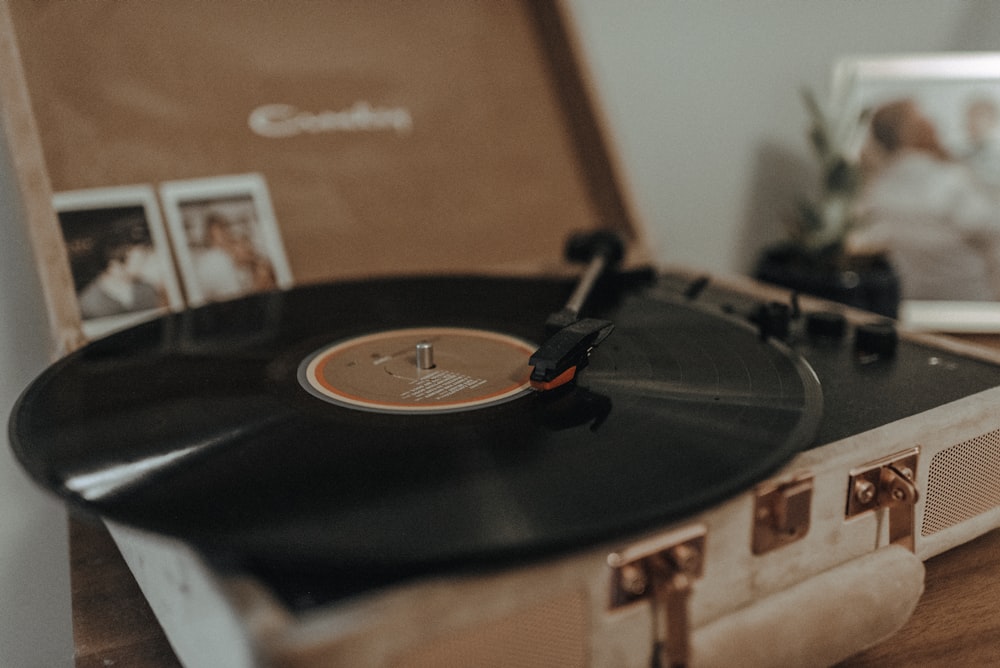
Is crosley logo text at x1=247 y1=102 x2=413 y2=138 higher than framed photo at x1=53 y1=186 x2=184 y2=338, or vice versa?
crosley logo text at x1=247 y1=102 x2=413 y2=138

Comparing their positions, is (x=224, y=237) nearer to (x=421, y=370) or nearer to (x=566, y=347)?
(x=421, y=370)

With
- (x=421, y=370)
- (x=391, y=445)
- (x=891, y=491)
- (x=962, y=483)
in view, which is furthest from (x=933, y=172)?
(x=391, y=445)

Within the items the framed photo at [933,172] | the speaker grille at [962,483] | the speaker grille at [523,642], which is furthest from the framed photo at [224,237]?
the framed photo at [933,172]

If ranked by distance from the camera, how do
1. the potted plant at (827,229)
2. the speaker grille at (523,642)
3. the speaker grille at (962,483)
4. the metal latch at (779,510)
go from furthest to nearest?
the potted plant at (827,229) < the speaker grille at (962,483) < the metal latch at (779,510) < the speaker grille at (523,642)

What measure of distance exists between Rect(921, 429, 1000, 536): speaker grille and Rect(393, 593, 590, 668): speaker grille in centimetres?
36

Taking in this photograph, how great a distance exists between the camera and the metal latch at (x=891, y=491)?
56 centimetres

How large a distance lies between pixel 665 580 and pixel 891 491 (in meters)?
0.23

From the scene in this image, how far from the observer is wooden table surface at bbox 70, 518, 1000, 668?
22.1 inches

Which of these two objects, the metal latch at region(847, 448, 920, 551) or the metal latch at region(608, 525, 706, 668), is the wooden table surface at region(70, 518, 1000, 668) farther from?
the metal latch at region(608, 525, 706, 668)

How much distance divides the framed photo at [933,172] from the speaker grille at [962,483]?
763 mm

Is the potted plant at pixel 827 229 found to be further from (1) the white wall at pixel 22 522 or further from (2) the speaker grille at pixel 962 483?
(1) the white wall at pixel 22 522

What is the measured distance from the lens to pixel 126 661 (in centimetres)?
55

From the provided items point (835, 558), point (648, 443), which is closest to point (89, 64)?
point (648, 443)

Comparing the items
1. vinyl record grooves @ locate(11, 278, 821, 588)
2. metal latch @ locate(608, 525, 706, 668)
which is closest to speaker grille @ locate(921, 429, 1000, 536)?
vinyl record grooves @ locate(11, 278, 821, 588)
